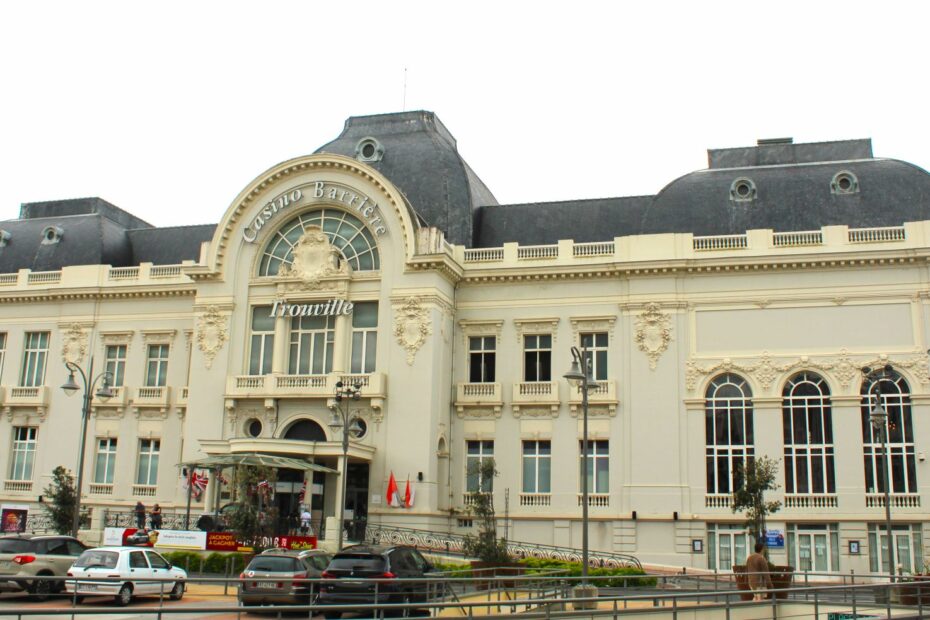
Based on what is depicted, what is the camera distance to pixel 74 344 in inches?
2005

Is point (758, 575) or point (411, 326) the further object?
point (411, 326)

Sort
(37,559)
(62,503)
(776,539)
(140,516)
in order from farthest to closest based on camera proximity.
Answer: (62,503), (140,516), (776,539), (37,559)

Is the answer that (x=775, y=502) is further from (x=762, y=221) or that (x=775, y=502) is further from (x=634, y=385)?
(x=762, y=221)

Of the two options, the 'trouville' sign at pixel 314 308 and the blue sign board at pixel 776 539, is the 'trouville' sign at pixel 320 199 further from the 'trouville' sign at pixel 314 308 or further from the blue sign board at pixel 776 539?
the blue sign board at pixel 776 539

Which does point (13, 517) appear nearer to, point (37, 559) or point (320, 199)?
point (320, 199)

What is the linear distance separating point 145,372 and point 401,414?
1501 centimetres

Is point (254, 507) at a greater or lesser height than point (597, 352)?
lesser

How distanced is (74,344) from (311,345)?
14.2 meters

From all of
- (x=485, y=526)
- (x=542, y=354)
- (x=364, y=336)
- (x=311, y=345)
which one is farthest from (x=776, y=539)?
(x=311, y=345)

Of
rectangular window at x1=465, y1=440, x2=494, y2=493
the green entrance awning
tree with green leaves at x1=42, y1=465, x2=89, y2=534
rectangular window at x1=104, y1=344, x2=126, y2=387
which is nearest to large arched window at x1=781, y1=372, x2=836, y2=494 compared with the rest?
rectangular window at x1=465, y1=440, x2=494, y2=493

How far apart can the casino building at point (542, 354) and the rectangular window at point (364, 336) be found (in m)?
0.14

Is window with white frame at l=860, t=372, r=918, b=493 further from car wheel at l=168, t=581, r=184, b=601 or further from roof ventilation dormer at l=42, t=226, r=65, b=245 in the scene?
roof ventilation dormer at l=42, t=226, r=65, b=245

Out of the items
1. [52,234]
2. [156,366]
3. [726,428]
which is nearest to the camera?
[726,428]

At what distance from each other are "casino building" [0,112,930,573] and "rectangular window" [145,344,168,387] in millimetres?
112
